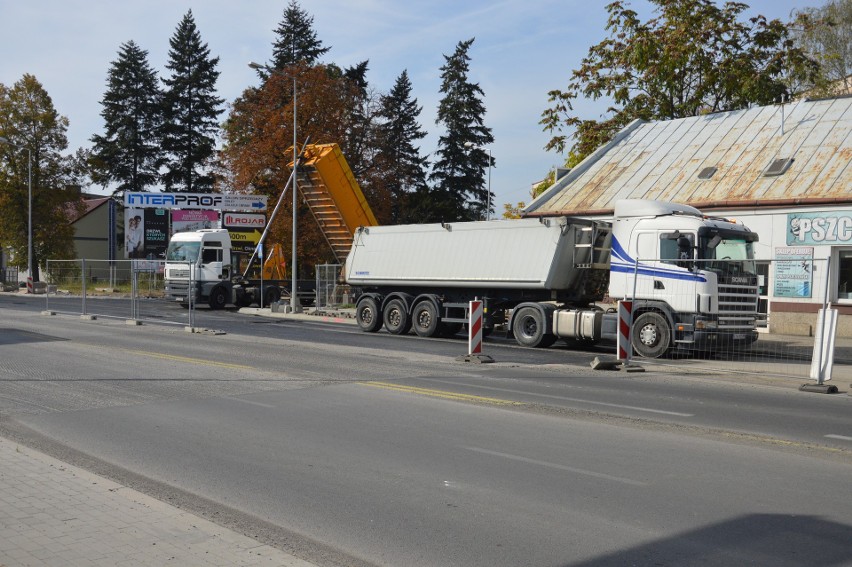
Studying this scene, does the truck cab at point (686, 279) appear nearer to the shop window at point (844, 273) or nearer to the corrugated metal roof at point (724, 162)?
the shop window at point (844, 273)

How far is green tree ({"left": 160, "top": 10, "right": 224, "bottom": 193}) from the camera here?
71.9 metres

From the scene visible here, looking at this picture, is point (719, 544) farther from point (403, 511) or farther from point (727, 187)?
point (727, 187)

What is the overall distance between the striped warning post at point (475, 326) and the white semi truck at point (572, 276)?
3.54 meters

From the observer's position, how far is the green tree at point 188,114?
7188 centimetres

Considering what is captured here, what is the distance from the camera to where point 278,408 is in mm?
10359

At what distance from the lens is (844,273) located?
880 inches

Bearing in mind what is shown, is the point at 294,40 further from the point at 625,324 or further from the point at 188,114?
the point at 625,324

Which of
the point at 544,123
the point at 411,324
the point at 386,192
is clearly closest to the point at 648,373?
the point at 411,324

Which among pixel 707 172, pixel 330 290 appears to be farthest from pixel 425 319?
pixel 707 172

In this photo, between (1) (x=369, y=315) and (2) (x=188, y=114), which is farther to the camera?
(2) (x=188, y=114)

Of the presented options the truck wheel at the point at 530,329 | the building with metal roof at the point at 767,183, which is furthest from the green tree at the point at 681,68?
the truck wheel at the point at 530,329

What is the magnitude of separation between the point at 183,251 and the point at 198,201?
1531 centimetres

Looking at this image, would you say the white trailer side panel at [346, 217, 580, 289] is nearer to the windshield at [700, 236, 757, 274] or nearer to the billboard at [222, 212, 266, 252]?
the windshield at [700, 236, 757, 274]

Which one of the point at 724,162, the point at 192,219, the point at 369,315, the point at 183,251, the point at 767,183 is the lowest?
the point at 369,315
